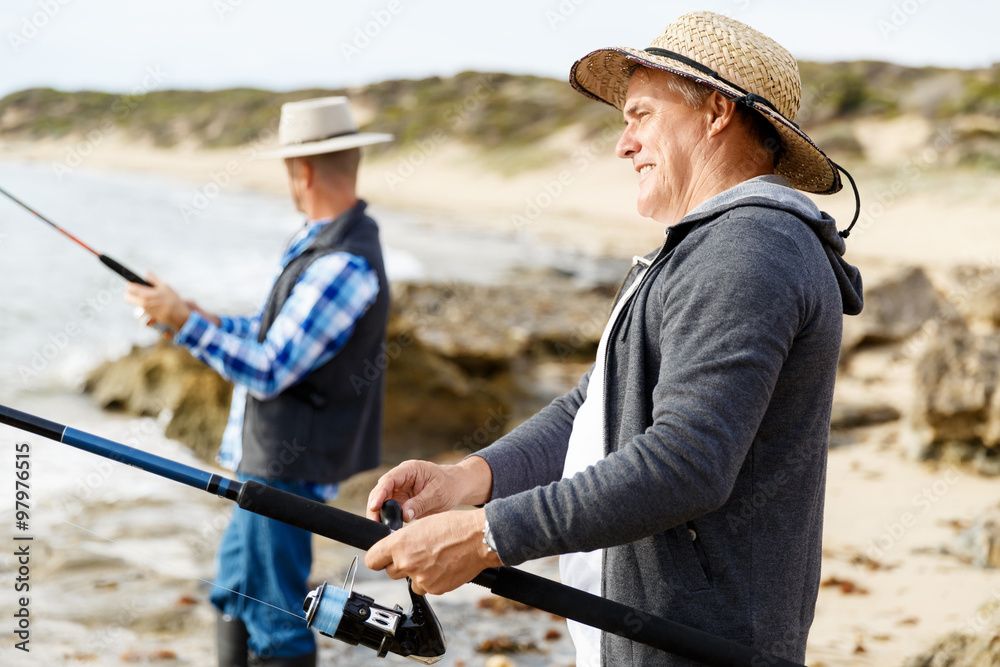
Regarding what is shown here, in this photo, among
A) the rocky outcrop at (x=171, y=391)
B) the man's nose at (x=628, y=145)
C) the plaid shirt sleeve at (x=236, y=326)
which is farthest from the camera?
the rocky outcrop at (x=171, y=391)

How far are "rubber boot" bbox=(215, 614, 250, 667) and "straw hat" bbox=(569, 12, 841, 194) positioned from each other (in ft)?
7.10

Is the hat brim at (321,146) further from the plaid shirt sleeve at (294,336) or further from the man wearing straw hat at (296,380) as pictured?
the plaid shirt sleeve at (294,336)

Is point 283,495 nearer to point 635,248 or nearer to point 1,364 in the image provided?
point 1,364

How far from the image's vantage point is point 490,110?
47.7 m

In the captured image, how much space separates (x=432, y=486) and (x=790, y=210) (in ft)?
2.72

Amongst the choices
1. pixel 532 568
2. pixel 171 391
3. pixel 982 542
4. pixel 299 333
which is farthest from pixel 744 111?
pixel 171 391

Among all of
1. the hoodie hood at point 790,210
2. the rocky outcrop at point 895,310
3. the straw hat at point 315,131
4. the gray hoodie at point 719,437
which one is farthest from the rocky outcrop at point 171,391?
the rocky outcrop at point 895,310

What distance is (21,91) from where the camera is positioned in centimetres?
3825

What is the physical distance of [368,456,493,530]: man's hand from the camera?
176 cm

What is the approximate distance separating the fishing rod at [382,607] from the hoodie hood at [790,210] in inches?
24.5

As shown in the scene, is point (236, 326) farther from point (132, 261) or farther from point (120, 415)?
point (132, 261)

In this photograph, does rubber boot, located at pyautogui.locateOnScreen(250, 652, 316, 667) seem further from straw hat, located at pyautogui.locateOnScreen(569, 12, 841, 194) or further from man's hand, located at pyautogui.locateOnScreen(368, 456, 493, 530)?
straw hat, located at pyautogui.locateOnScreen(569, 12, 841, 194)

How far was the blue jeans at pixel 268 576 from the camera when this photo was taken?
2875 millimetres

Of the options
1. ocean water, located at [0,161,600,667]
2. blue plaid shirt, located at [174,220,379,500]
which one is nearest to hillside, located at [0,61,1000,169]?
ocean water, located at [0,161,600,667]
